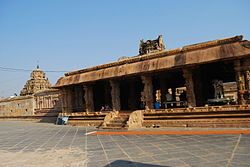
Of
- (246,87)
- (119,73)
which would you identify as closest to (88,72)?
(119,73)

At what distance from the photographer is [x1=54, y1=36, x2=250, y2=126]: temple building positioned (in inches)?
461

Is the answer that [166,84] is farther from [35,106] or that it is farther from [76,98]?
[35,106]

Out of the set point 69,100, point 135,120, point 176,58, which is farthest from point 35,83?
point 176,58

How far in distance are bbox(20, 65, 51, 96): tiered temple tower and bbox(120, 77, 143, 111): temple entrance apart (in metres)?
22.2

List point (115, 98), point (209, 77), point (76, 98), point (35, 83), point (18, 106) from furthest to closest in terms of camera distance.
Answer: point (35, 83) → point (18, 106) → point (76, 98) → point (209, 77) → point (115, 98)

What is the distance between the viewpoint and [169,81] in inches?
846

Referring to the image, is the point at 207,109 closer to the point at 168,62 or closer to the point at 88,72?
the point at 168,62

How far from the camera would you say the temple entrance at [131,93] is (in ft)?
68.8

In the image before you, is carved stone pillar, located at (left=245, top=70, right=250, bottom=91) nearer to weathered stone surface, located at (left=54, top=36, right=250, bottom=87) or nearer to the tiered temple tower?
A: weathered stone surface, located at (left=54, top=36, right=250, bottom=87)

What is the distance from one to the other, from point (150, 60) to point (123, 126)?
430cm

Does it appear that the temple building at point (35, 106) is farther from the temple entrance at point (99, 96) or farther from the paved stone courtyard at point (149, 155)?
the paved stone courtyard at point (149, 155)

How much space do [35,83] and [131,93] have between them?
26.1 meters

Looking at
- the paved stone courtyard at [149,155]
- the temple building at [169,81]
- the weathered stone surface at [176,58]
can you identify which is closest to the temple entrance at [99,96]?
the temple building at [169,81]

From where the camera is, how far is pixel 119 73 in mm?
16016
